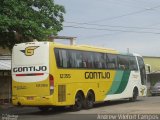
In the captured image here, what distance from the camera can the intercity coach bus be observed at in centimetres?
2305

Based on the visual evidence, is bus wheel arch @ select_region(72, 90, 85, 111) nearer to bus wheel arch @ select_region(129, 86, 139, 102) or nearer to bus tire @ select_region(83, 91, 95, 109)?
bus tire @ select_region(83, 91, 95, 109)

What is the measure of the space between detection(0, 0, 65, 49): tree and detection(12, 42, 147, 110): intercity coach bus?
6.25 ft

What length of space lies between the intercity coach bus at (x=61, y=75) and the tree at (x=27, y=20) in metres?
1.90

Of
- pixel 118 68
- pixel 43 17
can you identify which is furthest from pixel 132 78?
pixel 43 17

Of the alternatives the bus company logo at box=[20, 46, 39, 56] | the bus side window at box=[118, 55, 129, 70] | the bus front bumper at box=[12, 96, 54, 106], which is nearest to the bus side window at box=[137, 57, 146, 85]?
the bus side window at box=[118, 55, 129, 70]

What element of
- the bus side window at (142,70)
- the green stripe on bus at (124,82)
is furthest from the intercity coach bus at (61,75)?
the bus side window at (142,70)

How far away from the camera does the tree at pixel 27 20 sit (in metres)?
25.5

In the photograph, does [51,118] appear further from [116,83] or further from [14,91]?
[116,83]

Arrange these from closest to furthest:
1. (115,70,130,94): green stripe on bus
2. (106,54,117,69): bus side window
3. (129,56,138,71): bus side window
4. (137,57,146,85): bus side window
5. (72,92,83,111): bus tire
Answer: (72,92,83,111): bus tire < (106,54,117,69): bus side window < (115,70,130,94): green stripe on bus < (129,56,138,71): bus side window < (137,57,146,85): bus side window

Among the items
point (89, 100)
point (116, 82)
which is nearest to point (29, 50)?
point (89, 100)

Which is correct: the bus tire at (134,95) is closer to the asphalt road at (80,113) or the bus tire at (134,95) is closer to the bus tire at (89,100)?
the asphalt road at (80,113)

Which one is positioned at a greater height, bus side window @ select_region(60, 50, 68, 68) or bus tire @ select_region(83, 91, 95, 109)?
bus side window @ select_region(60, 50, 68, 68)

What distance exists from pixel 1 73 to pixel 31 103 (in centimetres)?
1087

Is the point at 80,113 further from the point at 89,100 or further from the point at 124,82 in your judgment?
the point at 124,82
